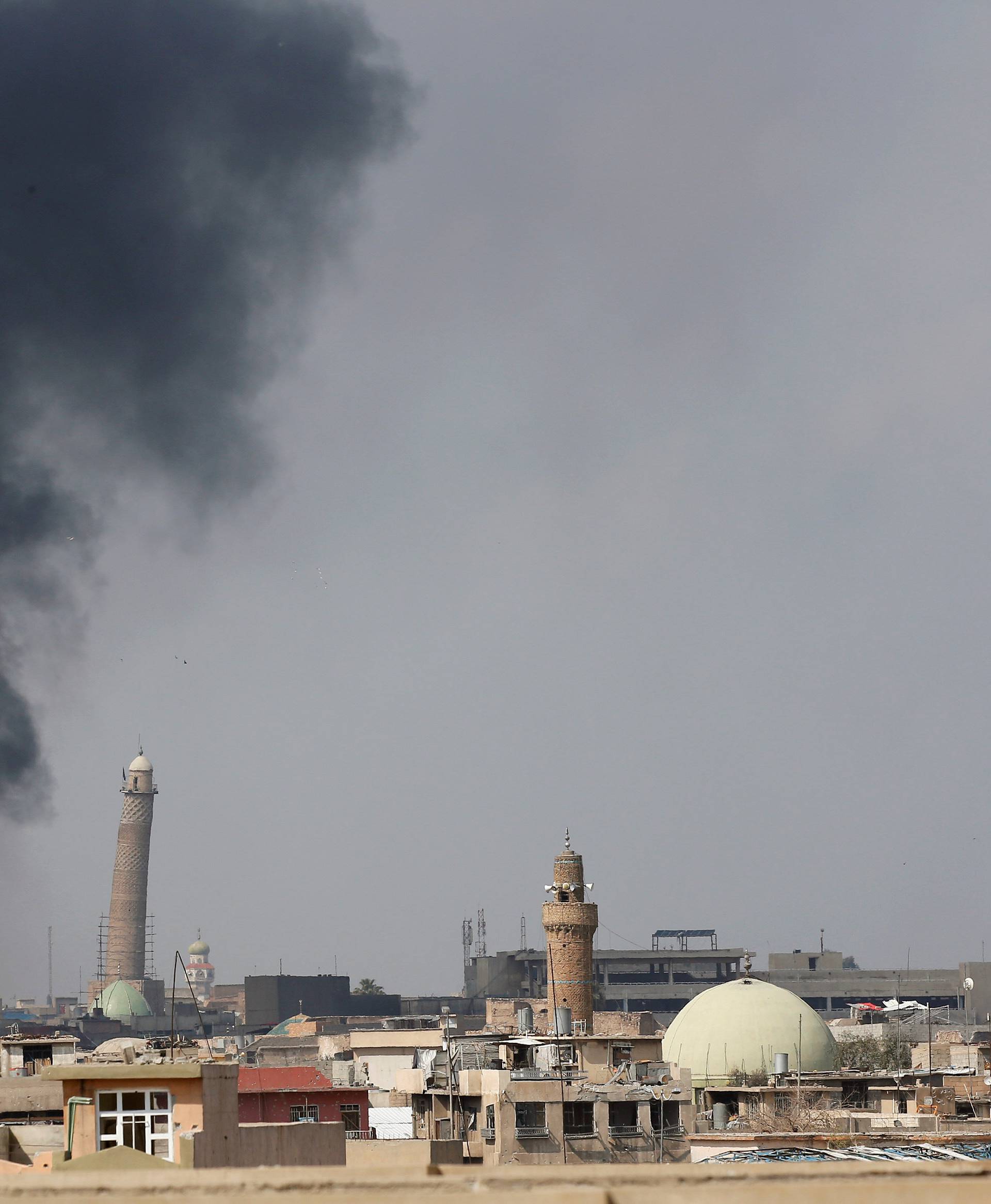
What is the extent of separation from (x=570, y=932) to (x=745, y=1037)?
16.1m

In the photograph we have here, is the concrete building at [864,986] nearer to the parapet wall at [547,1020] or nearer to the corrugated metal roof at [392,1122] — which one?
the parapet wall at [547,1020]

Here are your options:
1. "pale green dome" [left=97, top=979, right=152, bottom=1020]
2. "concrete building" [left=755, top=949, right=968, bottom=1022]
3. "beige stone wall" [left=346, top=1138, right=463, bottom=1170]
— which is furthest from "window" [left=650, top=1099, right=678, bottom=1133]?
"pale green dome" [left=97, top=979, right=152, bottom=1020]

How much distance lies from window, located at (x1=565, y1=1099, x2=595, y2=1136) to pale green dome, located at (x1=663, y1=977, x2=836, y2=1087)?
20.2 meters

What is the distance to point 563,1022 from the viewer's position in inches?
2280

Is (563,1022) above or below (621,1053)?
above

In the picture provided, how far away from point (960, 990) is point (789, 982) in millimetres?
12667

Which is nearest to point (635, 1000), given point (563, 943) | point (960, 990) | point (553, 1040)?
point (960, 990)

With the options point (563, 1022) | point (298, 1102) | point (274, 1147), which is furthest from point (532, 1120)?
point (563, 1022)

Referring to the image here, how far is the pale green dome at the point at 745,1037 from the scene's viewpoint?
57562 mm

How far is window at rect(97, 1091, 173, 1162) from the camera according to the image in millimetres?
Result: 15617

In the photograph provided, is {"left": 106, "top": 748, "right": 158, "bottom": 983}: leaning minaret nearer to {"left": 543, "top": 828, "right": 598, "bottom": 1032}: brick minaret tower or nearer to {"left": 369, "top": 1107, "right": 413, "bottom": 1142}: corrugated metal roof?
{"left": 543, "top": 828, "right": 598, "bottom": 1032}: brick minaret tower

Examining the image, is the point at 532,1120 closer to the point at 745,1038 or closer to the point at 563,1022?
the point at 563,1022

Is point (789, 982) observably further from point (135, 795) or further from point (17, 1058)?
point (17, 1058)

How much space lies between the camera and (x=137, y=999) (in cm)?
16175
